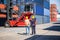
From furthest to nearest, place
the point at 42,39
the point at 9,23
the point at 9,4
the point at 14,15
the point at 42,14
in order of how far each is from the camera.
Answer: the point at 42,14 < the point at 14,15 < the point at 9,4 < the point at 9,23 < the point at 42,39

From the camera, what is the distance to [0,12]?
34.2m

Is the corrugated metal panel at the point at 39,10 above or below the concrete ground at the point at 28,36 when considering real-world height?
above

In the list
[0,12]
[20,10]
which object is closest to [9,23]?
[0,12]

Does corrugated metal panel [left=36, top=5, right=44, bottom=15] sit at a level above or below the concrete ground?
above

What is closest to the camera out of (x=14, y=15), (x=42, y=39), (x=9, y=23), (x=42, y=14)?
(x=42, y=39)

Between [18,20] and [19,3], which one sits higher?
[19,3]

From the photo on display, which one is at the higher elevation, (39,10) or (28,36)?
(39,10)

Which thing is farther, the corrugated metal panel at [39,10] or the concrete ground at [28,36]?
the corrugated metal panel at [39,10]

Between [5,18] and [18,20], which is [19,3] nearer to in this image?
[5,18]

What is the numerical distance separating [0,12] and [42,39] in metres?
19.7

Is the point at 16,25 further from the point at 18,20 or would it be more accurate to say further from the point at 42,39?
the point at 42,39

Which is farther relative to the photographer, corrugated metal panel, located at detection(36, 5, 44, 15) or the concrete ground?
corrugated metal panel, located at detection(36, 5, 44, 15)

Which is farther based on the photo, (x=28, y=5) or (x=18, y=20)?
(x=28, y=5)

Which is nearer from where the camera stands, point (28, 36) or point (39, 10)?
point (28, 36)
